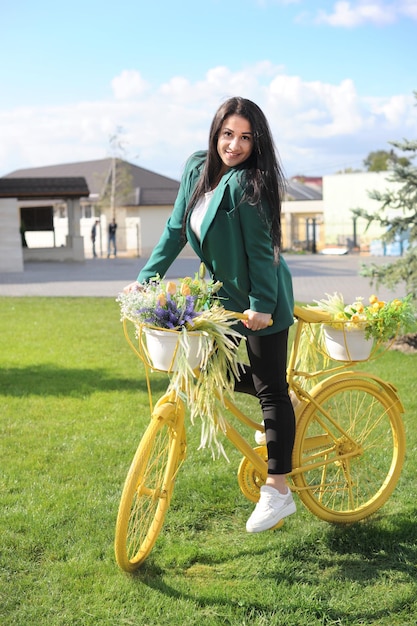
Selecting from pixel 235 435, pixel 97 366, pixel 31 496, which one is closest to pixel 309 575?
pixel 235 435

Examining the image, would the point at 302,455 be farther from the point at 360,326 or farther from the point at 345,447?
the point at 360,326

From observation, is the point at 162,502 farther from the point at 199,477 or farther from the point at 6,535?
the point at 199,477

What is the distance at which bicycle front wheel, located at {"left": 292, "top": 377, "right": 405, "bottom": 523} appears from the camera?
13.2ft

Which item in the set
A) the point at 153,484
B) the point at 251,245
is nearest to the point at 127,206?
the point at 153,484

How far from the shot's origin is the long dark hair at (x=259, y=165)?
339cm

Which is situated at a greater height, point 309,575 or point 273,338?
point 273,338

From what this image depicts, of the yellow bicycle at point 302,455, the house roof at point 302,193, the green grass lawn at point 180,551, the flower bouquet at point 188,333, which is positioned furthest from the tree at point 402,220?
the house roof at point 302,193

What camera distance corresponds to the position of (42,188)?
28250 millimetres

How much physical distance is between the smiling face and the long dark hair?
0.02 m

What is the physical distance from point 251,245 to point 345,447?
1380 millimetres

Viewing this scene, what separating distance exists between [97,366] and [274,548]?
16.4 feet

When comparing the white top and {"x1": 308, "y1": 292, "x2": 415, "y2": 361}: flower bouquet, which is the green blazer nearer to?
the white top

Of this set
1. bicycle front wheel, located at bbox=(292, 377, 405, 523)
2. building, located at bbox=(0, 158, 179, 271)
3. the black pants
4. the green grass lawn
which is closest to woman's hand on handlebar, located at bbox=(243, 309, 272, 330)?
the black pants

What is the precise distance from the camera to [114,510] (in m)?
4.40
